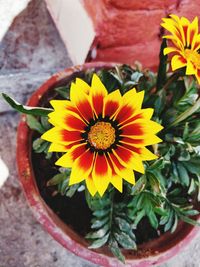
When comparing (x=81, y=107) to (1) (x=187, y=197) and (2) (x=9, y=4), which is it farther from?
(2) (x=9, y=4)

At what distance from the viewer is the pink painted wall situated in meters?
1.10

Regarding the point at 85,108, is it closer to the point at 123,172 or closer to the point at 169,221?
the point at 123,172

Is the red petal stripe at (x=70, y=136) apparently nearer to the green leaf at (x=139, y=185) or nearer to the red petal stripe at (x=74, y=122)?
the red petal stripe at (x=74, y=122)

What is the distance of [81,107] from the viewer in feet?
2.41

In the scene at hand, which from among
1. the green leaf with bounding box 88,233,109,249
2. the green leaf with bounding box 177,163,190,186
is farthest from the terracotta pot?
the green leaf with bounding box 177,163,190,186

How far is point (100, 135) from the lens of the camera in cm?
75

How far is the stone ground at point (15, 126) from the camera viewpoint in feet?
4.10

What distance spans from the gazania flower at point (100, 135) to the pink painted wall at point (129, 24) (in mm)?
413

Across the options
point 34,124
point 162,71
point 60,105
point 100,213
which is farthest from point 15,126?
point 60,105

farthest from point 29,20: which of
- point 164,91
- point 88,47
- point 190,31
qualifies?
point 190,31

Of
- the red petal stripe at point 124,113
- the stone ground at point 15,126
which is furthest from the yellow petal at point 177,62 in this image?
the stone ground at point 15,126

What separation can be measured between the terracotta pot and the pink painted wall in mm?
92

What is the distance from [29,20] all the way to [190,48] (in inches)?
28.4

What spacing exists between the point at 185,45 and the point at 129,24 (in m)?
0.35
